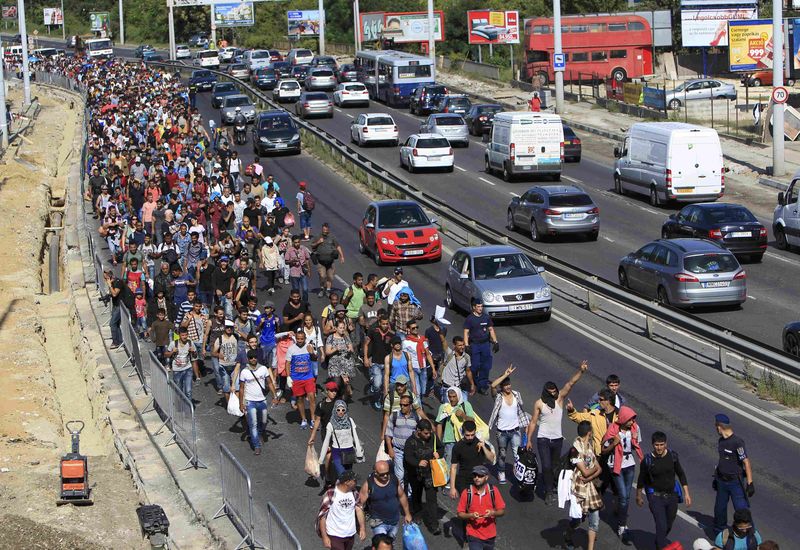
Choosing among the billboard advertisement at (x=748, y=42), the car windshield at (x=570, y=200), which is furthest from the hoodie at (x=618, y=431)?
the billboard advertisement at (x=748, y=42)

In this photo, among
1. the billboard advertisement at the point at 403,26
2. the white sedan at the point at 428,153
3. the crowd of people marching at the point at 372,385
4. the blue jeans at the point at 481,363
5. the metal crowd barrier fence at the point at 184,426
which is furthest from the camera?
the billboard advertisement at the point at 403,26

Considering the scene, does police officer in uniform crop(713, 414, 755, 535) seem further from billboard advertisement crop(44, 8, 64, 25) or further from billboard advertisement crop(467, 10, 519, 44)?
billboard advertisement crop(44, 8, 64, 25)

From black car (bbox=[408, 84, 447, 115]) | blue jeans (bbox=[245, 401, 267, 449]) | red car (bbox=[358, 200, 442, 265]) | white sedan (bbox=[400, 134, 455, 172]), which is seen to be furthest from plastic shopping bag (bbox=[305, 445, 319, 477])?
black car (bbox=[408, 84, 447, 115])

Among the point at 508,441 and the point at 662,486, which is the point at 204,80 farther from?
the point at 662,486

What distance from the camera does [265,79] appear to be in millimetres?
76500

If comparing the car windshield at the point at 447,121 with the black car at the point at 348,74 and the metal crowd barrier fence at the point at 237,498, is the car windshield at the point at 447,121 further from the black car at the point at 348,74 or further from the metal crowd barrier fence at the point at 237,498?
the metal crowd barrier fence at the point at 237,498

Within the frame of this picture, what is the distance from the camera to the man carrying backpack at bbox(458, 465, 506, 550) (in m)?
12.8

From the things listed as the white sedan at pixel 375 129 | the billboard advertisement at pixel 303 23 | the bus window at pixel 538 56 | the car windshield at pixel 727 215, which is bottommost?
the car windshield at pixel 727 215

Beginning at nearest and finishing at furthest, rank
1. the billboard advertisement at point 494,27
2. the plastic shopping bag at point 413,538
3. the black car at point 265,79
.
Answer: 1. the plastic shopping bag at point 413,538
2. the black car at point 265,79
3. the billboard advertisement at point 494,27

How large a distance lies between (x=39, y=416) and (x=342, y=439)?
1001cm

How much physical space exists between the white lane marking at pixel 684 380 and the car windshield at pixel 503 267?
4.02ft

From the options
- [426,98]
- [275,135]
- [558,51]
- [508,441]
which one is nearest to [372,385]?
[508,441]

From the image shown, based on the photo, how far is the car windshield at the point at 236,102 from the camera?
6084 centimetres

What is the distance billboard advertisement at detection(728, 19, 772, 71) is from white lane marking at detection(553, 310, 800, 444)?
130 ft
